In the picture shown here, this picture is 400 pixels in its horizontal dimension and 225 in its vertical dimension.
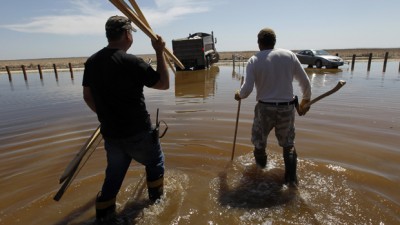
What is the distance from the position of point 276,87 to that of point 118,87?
2.09m

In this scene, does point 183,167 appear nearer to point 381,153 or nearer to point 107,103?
point 107,103

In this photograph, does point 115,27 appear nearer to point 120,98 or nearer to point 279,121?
point 120,98

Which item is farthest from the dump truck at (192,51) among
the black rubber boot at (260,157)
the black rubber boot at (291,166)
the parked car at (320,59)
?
the black rubber boot at (291,166)

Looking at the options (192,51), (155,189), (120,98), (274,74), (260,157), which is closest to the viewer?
(120,98)

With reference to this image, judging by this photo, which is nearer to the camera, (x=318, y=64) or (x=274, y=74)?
(x=274, y=74)

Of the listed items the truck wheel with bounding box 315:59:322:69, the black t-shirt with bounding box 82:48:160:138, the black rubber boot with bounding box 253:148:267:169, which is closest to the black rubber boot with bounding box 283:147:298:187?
the black rubber boot with bounding box 253:148:267:169

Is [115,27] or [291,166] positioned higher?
[115,27]

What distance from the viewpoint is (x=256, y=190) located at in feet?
14.1

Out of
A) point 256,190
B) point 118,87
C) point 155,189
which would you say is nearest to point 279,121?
point 256,190

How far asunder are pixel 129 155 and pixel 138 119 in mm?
448

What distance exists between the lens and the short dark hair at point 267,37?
412 centimetres

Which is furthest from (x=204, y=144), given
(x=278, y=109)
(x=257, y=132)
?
(x=278, y=109)

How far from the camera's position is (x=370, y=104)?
9.71 m

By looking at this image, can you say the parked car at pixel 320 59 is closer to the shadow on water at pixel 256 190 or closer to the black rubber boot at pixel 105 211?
the shadow on water at pixel 256 190
